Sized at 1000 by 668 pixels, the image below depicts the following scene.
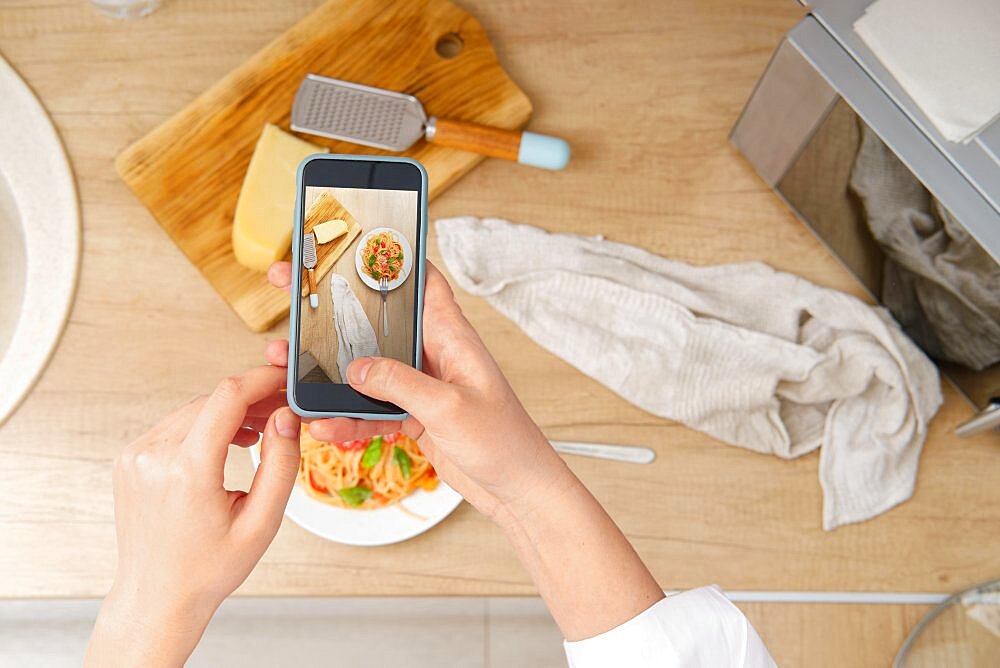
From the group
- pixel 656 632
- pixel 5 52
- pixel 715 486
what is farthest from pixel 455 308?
pixel 5 52

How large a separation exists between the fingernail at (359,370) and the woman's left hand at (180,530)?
79 millimetres

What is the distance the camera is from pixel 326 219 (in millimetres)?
657

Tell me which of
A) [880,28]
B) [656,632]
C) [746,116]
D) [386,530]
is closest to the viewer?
[656,632]

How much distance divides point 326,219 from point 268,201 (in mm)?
291

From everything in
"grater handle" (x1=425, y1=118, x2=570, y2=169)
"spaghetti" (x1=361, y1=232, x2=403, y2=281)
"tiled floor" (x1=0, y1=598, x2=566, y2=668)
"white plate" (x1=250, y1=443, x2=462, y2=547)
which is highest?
"spaghetti" (x1=361, y1=232, x2=403, y2=281)

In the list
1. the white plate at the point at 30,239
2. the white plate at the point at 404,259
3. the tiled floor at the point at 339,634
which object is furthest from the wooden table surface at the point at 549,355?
the white plate at the point at 404,259

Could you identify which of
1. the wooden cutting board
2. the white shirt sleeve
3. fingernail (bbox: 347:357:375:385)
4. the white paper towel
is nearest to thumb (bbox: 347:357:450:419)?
fingernail (bbox: 347:357:375:385)

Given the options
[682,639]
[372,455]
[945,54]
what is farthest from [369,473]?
[945,54]

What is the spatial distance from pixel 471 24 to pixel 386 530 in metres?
0.63

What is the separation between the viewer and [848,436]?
3.08 feet

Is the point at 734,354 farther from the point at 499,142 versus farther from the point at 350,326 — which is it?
the point at 350,326

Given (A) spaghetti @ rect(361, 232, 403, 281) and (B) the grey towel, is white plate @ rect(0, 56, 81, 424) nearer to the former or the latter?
(A) spaghetti @ rect(361, 232, 403, 281)

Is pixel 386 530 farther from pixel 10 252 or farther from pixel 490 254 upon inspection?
pixel 10 252

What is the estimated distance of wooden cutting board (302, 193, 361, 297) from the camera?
65 centimetres
